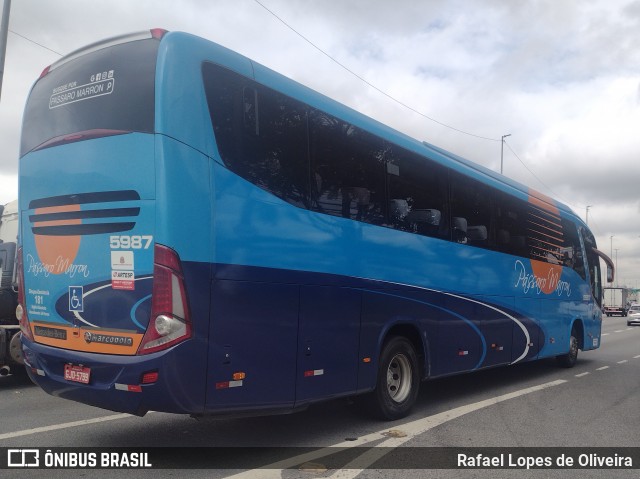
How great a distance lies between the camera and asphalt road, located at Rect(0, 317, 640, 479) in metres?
5.30

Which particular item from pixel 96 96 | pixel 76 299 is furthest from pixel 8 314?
pixel 96 96

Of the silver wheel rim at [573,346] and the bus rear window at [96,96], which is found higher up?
the bus rear window at [96,96]

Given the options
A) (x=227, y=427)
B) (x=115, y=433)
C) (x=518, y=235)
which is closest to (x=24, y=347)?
(x=115, y=433)

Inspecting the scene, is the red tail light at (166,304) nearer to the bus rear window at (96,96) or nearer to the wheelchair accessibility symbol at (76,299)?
the wheelchair accessibility symbol at (76,299)

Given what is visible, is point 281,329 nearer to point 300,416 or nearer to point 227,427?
point 227,427

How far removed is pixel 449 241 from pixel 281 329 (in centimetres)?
376

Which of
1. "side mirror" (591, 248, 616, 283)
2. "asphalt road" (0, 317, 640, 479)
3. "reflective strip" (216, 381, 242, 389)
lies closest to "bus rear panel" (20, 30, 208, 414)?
"reflective strip" (216, 381, 242, 389)

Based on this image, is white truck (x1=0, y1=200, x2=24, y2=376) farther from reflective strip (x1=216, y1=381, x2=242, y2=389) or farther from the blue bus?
reflective strip (x1=216, y1=381, x2=242, y2=389)

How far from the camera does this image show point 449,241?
8.38 meters

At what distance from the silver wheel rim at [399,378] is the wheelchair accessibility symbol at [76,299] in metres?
3.80

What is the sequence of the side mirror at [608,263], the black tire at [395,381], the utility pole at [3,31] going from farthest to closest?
1. the side mirror at [608,263]
2. the utility pole at [3,31]
3. the black tire at [395,381]

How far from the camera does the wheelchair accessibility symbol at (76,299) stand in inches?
203

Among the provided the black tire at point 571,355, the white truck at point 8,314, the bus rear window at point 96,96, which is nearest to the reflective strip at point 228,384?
the bus rear window at point 96,96

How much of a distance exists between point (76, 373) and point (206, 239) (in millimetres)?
1707
